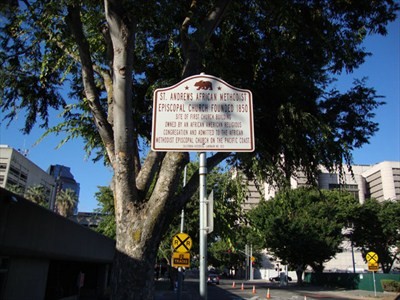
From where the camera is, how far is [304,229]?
45.3 m

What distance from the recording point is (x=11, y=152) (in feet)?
277

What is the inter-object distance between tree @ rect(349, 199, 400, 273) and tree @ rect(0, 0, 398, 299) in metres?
40.6

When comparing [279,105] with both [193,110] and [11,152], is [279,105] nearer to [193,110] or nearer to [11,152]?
[193,110]

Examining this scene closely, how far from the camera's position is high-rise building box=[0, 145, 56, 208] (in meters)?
80.2

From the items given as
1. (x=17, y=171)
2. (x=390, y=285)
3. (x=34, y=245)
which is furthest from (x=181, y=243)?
(x=17, y=171)

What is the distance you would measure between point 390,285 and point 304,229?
11317 mm

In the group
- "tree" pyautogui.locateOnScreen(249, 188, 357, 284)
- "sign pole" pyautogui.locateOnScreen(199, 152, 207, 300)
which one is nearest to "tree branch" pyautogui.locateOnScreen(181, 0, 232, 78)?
"sign pole" pyautogui.locateOnScreen(199, 152, 207, 300)

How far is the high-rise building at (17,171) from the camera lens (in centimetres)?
8025

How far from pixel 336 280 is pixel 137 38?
4517cm

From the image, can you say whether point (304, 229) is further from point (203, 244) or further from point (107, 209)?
point (203, 244)

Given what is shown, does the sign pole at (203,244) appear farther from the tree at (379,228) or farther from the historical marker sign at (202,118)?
the tree at (379,228)

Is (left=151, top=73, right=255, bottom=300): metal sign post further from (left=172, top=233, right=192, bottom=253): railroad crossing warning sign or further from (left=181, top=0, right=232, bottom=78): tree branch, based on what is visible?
(left=172, top=233, right=192, bottom=253): railroad crossing warning sign

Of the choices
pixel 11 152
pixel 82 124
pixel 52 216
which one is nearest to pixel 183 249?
pixel 52 216

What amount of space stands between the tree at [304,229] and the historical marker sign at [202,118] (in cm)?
4091
